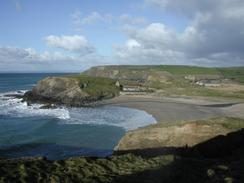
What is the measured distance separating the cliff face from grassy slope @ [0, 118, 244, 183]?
6059 centimetres

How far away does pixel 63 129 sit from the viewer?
45625 mm

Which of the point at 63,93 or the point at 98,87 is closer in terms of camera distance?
the point at 63,93

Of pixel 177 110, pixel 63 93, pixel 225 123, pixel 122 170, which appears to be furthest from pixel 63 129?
pixel 63 93

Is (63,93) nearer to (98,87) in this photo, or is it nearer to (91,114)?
(98,87)

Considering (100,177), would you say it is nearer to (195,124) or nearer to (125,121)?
(195,124)

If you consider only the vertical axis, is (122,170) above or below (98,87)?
above

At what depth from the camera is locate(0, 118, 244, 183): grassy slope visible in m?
14.3

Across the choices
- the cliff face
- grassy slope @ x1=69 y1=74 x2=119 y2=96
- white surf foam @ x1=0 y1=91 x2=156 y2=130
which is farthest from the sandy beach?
grassy slope @ x1=69 y1=74 x2=119 y2=96

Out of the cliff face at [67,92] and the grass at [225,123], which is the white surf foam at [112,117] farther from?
the grass at [225,123]

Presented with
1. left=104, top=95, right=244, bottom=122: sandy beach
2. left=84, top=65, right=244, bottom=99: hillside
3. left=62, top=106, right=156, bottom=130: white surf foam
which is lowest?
left=62, top=106, right=156, bottom=130: white surf foam

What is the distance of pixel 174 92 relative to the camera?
9225 centimetres

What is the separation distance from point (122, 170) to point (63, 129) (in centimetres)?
3092

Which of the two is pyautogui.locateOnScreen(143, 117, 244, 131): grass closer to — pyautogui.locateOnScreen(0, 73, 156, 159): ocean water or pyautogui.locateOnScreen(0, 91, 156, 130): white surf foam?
pyautogui.locateOnScreen(0, 73, 156, 159): ocean water

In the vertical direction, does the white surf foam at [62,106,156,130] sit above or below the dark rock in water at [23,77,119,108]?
below
